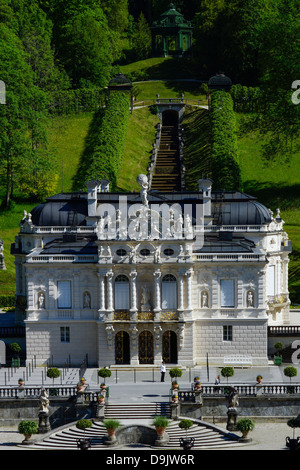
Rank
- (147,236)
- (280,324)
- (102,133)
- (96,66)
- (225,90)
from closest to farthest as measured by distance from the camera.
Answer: (147,236)
(280,324)
(102,133)
(225,90)
(96,66)

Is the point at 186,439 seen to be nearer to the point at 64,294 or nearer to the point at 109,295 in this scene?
the point at 109,295

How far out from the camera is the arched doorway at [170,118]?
559 feet

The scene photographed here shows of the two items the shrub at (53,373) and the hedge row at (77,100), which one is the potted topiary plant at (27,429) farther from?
the hedge row at (77,100)

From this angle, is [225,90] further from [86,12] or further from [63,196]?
[63,196]

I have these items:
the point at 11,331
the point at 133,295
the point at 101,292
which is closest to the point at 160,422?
the point at 133,295

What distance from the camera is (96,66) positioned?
18075cm

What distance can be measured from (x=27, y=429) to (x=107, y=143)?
68.4m

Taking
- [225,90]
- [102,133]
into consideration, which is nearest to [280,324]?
[102,133]

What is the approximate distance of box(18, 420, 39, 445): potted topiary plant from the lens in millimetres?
88113

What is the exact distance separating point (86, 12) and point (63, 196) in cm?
7912

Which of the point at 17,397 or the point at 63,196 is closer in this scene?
the point at 17,397

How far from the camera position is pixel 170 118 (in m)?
172

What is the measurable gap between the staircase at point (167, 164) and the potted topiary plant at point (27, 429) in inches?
2368

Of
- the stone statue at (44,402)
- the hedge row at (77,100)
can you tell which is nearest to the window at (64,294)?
the stone statue at (44,402)
